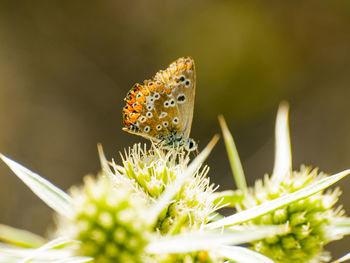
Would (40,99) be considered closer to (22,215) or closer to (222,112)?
(22,215)

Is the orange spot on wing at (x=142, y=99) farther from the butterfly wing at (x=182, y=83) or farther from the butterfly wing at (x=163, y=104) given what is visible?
the butterfly wing at (x=182, y=83)

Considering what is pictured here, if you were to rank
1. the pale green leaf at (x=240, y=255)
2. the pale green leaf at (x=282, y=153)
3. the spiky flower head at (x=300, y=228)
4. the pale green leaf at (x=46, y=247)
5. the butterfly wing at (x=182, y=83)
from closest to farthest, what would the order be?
the pale green leaf at (x=46, y=247)
the pale green leaf at (x=240, y=255)
the spiky flower head at (x=300, y=228)
the pale green leaf at (x=282, y=153)
the butterfly wing at (x=182, y=83)

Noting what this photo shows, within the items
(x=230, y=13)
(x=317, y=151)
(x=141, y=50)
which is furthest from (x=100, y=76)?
(x=317, y=151)

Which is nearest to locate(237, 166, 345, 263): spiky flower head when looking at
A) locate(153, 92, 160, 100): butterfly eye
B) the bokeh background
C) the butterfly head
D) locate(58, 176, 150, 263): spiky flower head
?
the butterfly head

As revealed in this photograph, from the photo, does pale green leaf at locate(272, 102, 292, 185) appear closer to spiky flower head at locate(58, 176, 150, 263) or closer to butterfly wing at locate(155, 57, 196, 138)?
butterfly wing at locate(155, 57, 196, 138)

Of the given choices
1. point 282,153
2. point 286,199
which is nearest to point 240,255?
point 286,199

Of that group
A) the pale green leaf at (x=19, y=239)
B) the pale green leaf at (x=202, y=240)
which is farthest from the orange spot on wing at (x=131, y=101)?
the pale green leaf at (x=202, y=240)
